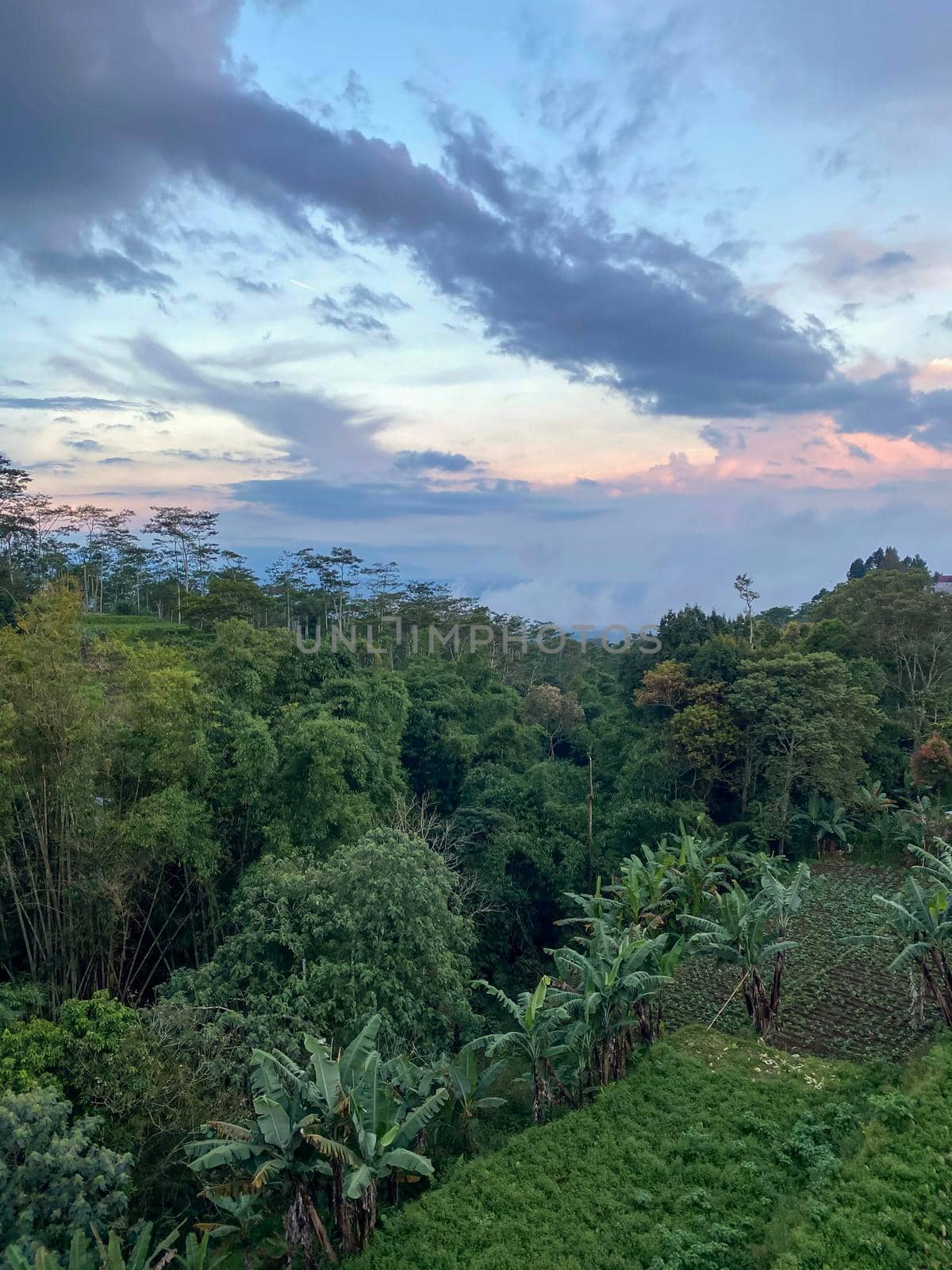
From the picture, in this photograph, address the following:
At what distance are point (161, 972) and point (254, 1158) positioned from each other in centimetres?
865

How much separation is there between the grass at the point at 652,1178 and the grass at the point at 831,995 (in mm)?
796

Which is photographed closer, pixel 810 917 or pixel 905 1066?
pixel 905 1066

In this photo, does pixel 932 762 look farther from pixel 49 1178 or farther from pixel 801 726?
pixel 49 1178

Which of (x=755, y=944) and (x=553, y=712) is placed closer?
(x=755, y=944)

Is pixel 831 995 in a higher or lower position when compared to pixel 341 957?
lower

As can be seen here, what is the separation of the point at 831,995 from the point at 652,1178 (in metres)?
4.36

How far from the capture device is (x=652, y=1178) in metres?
6.79

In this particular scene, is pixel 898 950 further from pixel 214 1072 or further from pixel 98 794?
pixel 98 794

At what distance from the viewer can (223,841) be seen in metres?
13.7

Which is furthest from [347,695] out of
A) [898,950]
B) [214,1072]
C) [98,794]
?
[898,950]

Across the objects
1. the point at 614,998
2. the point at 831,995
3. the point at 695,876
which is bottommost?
the point at 831,995

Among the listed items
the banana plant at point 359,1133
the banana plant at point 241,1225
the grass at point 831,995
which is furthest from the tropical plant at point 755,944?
the banana plant at point 241,1225

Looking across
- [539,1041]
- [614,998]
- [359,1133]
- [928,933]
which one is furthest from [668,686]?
[359,1133]

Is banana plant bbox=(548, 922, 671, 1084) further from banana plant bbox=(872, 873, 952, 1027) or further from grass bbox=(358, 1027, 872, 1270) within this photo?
banana plant bbox=(872, 873, 952, 1027)
